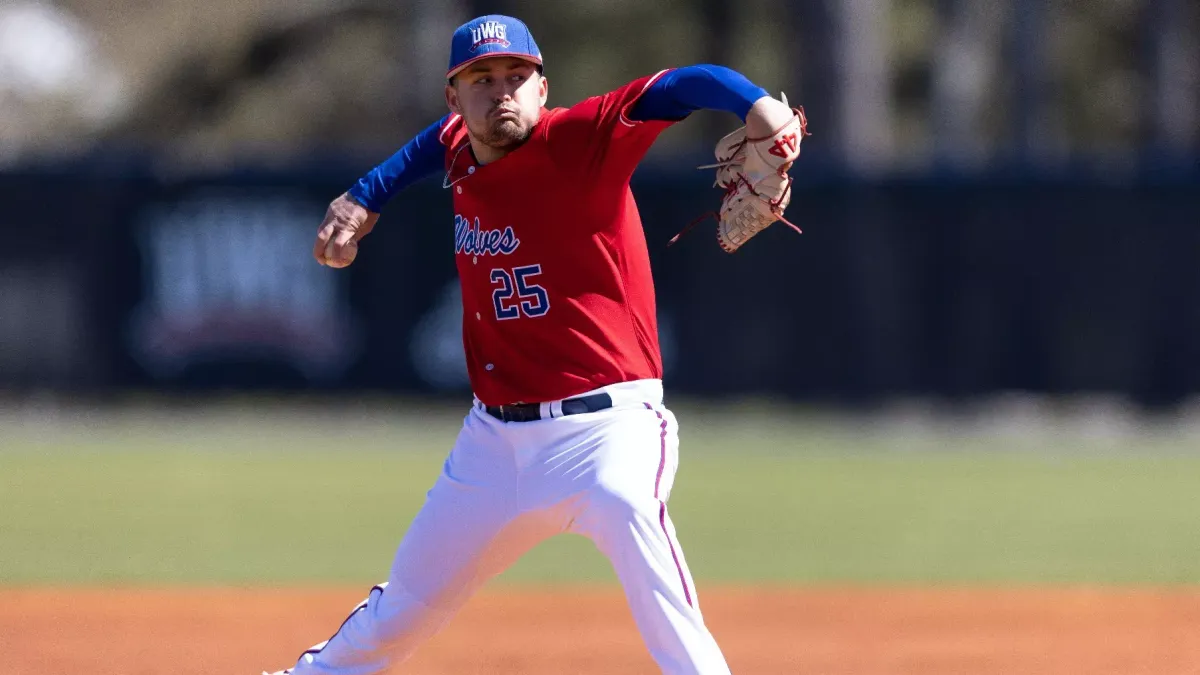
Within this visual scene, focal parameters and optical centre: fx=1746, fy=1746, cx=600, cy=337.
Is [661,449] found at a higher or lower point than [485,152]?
lower

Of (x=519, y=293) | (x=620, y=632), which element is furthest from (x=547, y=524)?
(x=620, y=632)

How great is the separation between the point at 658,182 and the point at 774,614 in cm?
680

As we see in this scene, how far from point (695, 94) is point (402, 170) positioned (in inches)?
45.3

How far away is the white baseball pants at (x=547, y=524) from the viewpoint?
155 inches

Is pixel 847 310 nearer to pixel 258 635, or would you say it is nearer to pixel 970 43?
pixel 258 635

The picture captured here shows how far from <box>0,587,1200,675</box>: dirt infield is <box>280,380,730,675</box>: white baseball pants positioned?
1469mm

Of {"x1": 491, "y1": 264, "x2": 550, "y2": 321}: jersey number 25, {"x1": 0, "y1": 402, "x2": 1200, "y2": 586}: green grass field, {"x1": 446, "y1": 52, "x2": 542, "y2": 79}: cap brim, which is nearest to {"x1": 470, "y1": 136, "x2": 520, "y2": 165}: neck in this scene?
{"x1": 446, "y1": 52, "x2": 542, "y2": 79}: cap brim

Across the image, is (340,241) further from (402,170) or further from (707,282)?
(707,282)

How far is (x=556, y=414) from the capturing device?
4.16m

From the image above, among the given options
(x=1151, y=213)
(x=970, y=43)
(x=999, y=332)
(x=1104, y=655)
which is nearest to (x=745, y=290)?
(x=999, y=332)

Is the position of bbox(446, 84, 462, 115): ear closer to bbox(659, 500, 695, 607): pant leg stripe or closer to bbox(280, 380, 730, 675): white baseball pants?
bbox(280, 380, 730, 675): white baseball pants

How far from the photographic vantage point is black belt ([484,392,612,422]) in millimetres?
4152

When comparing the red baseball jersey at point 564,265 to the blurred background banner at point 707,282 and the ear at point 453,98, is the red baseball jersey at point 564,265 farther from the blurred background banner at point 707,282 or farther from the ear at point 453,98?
the blurred background banner at point 707,282

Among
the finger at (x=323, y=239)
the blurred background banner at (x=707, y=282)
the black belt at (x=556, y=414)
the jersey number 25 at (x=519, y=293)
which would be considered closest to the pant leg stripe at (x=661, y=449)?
the black belt at (x=556, y=414)
